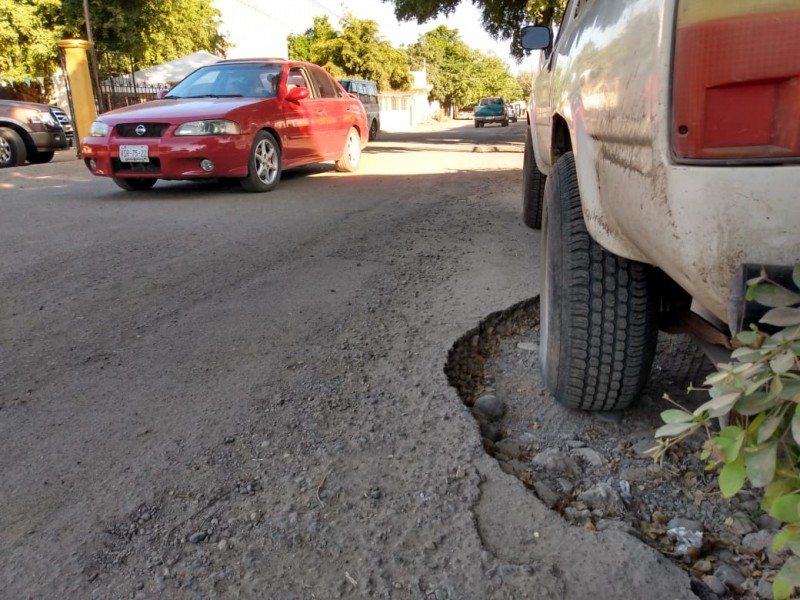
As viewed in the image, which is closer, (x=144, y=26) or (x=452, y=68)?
(x=144, y=26)

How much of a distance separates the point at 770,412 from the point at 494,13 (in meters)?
17.7

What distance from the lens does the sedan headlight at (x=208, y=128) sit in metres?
6.39

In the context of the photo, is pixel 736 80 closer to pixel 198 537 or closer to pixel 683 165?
pixel 683 165

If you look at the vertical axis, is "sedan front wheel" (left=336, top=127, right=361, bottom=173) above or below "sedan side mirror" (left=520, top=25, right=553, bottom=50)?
below

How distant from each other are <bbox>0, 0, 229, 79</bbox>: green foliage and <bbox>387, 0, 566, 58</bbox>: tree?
10045mm

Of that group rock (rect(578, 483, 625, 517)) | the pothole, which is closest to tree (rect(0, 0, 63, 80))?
the pothole

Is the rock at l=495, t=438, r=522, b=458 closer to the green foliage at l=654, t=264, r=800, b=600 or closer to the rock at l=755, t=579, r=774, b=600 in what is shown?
the rock at l=755, t=579, r=774, b=600

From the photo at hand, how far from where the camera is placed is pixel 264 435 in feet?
6.86

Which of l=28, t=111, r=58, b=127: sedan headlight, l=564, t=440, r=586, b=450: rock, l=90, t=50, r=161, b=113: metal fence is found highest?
l=90, t=50, r=161, b=113: metal fence

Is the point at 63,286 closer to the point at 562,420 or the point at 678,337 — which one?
the point at 562,420

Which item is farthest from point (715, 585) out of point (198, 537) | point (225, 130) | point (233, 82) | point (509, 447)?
point (233, 82)

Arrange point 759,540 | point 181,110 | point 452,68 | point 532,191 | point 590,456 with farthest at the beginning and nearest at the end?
point 452,68
point 181,110
point 532,191
point 590,456
point 759,540

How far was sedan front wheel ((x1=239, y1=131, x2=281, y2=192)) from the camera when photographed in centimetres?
688

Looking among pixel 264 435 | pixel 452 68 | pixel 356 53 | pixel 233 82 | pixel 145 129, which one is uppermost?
pixel 452 68
